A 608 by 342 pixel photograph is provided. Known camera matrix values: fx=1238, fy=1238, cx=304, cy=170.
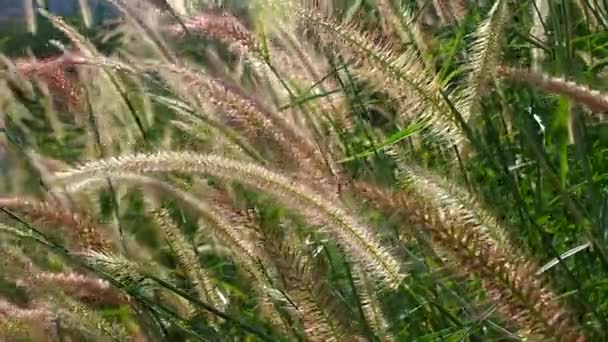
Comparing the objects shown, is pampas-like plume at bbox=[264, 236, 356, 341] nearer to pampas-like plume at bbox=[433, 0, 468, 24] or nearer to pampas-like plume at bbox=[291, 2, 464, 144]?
pampas-like plume at bbox=[291, 2, 464, 144]

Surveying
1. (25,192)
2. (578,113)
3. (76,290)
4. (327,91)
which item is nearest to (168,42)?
(25,192)

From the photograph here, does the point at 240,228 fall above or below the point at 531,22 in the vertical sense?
below

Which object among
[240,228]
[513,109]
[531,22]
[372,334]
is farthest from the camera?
[531,22]

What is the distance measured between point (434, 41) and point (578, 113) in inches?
20.8

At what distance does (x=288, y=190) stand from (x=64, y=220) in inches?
12.3

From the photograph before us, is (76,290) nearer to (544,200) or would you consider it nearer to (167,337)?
(167,337)

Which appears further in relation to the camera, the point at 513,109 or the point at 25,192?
the point at 25,192

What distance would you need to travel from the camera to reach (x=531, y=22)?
5.72ft

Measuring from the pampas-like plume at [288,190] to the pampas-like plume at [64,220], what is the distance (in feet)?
0.57

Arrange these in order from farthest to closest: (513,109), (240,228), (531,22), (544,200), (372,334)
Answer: (531,22) < (513,109) < (544,200) < (240,228) < (372,334)

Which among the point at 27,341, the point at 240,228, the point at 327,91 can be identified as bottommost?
the point at 27,341

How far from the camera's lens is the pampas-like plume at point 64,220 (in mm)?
1185

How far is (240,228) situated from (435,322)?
23cm

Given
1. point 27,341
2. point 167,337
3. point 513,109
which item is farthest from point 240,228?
point 513,109
